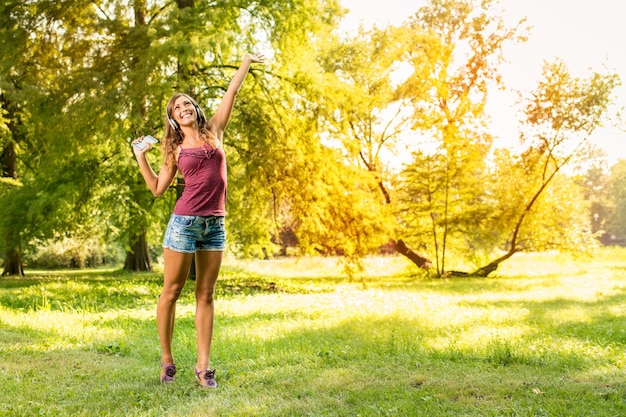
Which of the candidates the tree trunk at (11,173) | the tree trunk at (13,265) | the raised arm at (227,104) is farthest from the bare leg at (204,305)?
the tree trunk at (13,265)

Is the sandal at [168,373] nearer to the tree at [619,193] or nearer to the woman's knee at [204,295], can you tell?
the woman's knee at [204,295]

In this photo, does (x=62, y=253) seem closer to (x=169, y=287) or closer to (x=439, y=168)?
(x=439, y=168)

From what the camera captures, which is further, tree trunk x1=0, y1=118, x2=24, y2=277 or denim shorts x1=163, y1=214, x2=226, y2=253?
tree trunk x1=0, y1=118, x2=24, y2=277

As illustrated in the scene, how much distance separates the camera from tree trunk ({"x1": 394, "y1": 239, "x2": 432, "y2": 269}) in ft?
73.2

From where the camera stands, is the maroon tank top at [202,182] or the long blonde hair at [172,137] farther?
the long blonde hair at [172,137]

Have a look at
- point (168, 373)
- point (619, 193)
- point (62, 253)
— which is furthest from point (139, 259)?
point (619, 193)

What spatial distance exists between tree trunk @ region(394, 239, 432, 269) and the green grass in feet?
35.6

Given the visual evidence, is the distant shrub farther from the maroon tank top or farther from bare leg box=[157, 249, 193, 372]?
the maroon tank top

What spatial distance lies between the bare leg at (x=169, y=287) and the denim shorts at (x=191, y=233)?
0.20 ft

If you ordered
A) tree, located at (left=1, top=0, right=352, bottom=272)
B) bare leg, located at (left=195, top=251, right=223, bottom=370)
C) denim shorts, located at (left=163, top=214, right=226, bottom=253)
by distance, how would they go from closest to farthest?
denim shorts, located at (left=163, top=214, right=226, bottom=253) < bare leg, located at (left=195, top=251, right=223, bottom=370) < tree, located at (left=1, top=0, right=352, bottom=272)

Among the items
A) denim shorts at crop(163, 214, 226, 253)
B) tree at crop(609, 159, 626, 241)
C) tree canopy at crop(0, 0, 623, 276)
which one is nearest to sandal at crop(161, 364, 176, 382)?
denim shorts at crop(163, 214, 226, 253)

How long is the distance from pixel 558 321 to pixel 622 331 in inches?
48.1

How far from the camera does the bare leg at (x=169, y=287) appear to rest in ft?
15.0

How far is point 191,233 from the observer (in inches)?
177
